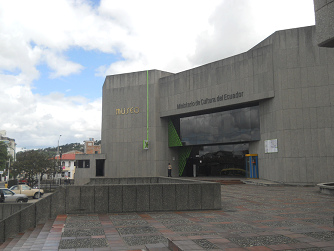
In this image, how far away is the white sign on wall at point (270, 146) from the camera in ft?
81.8

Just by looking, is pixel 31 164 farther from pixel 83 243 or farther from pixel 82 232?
pixel 83 243

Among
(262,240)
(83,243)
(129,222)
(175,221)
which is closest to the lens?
(262,240)

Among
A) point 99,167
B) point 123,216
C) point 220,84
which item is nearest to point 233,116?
point 220,84

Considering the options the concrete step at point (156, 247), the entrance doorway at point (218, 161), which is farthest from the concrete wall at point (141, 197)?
the entrance doorway at point (218, 161)

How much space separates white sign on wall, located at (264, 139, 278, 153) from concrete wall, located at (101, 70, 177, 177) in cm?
1352

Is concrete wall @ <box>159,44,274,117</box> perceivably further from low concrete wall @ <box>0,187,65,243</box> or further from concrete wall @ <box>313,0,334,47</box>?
concrete wall @ <box>313,0,334,47</box>

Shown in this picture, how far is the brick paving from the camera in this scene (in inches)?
254

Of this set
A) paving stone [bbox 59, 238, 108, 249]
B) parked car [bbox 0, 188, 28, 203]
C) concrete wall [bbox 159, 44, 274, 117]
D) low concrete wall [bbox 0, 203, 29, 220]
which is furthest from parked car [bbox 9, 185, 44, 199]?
paving stone [bbox 59, 238, 108, 249]

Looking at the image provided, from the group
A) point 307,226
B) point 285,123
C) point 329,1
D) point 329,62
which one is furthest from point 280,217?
point 329,62

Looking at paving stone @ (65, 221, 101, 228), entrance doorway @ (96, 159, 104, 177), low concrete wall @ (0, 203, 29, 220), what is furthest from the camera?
entrance doorway @ (96, 159, 104, 177)

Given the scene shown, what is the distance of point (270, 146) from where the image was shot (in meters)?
25.6

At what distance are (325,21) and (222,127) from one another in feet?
86.4

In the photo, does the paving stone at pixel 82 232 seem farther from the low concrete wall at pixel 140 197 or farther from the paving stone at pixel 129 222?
the low concrete wall at pixel 140 197

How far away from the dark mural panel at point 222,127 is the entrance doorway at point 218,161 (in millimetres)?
1552
